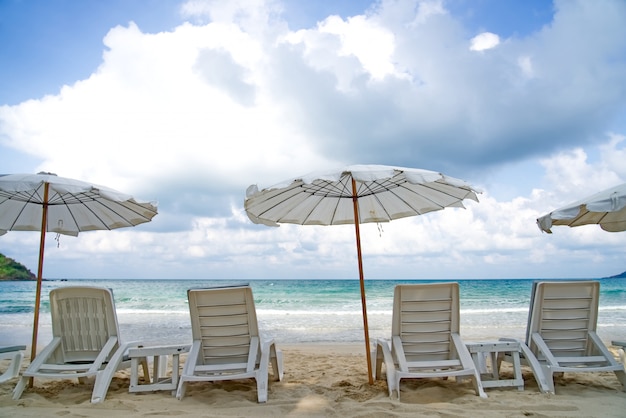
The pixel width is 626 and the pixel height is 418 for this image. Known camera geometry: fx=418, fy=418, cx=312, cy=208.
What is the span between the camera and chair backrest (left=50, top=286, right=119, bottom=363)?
407cm

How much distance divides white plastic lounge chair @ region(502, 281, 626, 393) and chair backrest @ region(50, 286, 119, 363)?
13.4 ft

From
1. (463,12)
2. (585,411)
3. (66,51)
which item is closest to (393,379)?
(585,411)

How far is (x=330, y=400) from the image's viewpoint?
12.2 feet

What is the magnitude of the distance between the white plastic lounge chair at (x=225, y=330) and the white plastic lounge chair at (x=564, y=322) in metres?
2.61

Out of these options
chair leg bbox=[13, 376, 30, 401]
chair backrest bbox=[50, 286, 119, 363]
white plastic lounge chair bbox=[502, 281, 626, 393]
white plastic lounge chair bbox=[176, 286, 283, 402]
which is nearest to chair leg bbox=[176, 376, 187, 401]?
white plastic lounge chair bbox=[176, 286, 283, 402]

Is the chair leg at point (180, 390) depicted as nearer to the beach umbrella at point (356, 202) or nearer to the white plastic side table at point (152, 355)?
the white plastic side table at point (152, 355)

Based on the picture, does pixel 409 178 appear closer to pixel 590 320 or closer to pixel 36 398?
pixel 590 320

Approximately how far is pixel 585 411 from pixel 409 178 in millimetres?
2272

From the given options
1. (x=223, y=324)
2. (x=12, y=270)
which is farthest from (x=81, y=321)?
(x=12, y=270)

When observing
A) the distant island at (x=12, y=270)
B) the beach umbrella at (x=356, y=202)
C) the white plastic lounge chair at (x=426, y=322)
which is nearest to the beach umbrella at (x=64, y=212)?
the beach umbrella at (x=356, y=202)

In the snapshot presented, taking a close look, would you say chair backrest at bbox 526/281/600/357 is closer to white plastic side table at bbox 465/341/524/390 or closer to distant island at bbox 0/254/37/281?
white plastic side table at bbox 465/341/524/390

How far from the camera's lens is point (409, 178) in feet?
11.2

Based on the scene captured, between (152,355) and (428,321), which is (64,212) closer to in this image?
(152,355)

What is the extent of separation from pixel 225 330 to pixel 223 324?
0.06m
